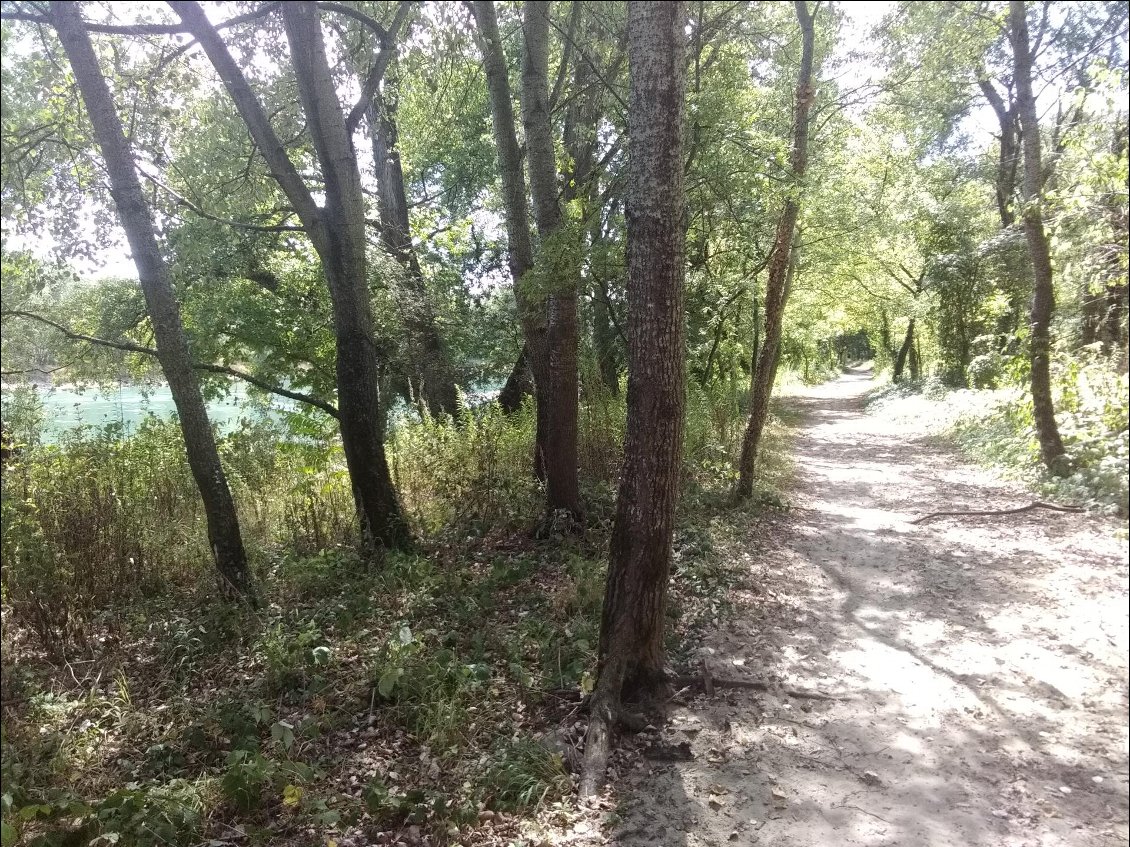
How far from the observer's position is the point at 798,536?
7590 millimetres

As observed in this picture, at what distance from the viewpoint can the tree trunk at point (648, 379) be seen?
3.76 metres

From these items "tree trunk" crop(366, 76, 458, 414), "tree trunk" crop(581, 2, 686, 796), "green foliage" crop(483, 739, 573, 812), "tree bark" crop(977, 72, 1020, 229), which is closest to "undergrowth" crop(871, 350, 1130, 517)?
"tree bark" crop(977, 72, 1020, 229)

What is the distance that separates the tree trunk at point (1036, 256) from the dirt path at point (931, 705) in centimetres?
31

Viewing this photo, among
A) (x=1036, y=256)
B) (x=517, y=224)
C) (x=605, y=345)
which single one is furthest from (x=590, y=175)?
(x=605, y=345)

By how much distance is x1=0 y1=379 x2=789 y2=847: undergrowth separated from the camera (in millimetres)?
3428

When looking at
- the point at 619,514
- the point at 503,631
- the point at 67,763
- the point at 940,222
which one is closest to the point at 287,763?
the point at 67,763

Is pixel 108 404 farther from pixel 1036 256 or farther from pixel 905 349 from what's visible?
pixel 905 349

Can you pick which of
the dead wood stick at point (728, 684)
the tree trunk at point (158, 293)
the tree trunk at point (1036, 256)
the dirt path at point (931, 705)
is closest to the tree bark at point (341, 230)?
the tree trunk at point (158, 293)

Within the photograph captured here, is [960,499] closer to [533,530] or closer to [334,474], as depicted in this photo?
[533,530]

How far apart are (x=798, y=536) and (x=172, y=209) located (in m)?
7.85

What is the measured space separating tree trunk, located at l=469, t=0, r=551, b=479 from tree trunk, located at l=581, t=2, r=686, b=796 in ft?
9.93

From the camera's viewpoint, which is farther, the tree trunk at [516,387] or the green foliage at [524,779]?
the tree trunk at [516,387]

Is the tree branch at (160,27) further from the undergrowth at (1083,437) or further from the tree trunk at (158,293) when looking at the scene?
the undergrowth at (1083,437)

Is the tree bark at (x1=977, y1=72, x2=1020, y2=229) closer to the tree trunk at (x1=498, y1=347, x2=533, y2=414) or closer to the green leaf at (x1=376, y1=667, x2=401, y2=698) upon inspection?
the green leaf at (x1=376, y1=667, x2=401, y2=698)
